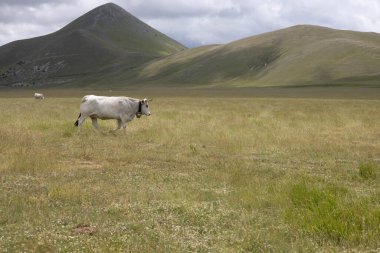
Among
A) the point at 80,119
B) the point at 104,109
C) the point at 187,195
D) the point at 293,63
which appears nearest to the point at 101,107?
the point at 104,109

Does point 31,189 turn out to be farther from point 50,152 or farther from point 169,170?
point 50,152

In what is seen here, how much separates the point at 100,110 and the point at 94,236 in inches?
636

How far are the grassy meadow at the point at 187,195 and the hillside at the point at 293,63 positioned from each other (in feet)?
352

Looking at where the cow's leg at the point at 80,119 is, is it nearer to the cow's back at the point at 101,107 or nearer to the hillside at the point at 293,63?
the cow's back at the point at 101,107

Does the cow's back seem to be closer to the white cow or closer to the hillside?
the white cow

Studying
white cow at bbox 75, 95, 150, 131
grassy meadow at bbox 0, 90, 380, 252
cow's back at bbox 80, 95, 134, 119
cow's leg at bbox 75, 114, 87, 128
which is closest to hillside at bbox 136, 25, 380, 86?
white cow at bbox 75, 95, 150, 131

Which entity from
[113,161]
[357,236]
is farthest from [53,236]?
[113,161]

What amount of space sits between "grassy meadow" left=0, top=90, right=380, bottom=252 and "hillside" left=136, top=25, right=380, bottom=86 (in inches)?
4228

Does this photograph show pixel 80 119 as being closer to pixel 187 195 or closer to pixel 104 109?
pixel 104 109

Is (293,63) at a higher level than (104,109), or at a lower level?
higher

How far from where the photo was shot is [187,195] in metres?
10.5

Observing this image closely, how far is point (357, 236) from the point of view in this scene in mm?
7539

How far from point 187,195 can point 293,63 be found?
151129 mm

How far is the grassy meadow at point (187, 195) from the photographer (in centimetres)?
749
